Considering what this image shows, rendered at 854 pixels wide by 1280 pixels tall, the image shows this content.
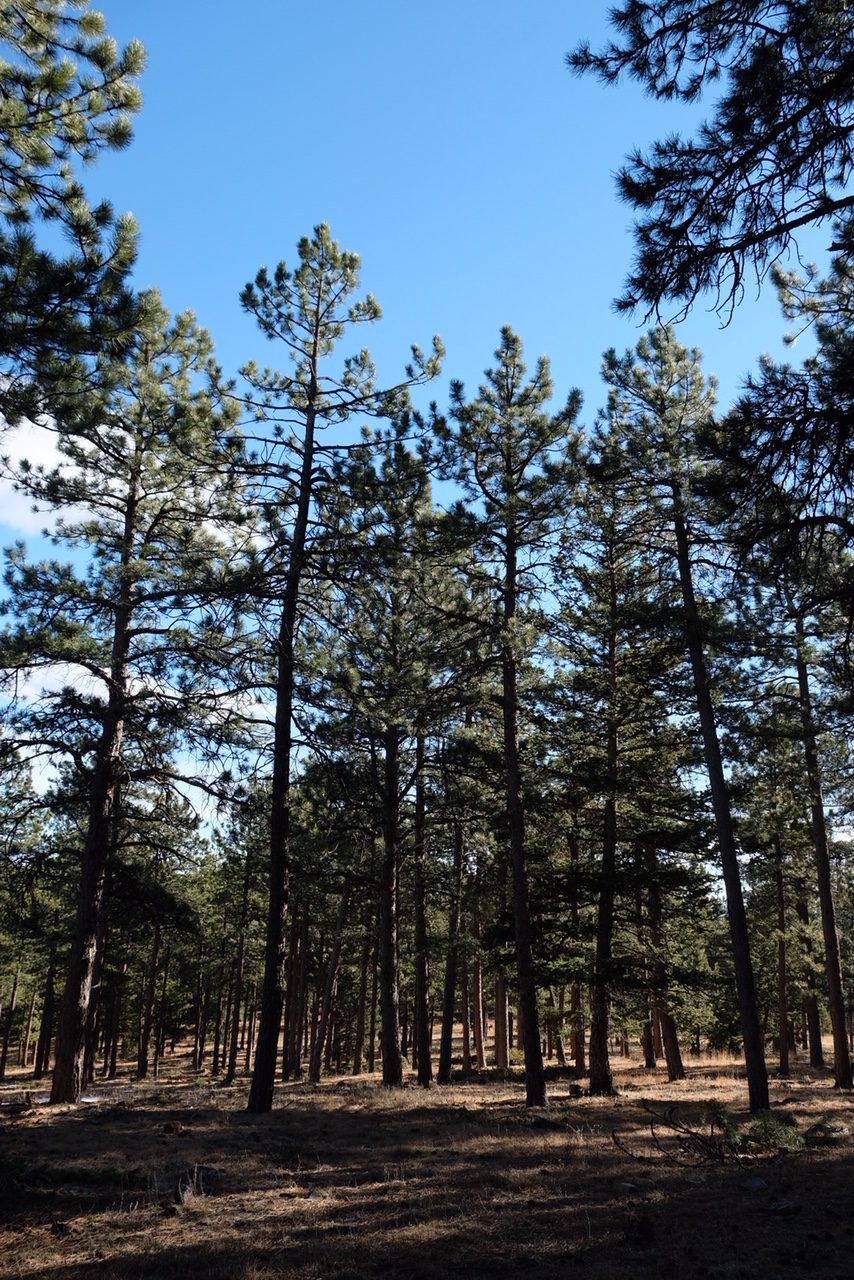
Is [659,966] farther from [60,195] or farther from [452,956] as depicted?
[60,195]

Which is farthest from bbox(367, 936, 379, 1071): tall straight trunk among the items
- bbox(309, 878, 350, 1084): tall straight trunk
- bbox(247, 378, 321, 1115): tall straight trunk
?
bbox(247, 378, 321, 1115): tall straight trunk

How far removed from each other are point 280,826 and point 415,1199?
6.77 meters

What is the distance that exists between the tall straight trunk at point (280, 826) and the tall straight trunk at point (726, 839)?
7.03 m

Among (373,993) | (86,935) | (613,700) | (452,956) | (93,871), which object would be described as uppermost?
(613,700)

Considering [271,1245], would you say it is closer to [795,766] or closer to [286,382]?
[286,382]

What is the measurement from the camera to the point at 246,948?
42906 millimetres

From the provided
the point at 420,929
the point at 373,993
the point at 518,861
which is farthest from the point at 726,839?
the point at 373,993

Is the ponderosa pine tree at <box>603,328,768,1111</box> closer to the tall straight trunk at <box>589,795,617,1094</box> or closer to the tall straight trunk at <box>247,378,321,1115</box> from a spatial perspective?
the tall straight trunk at <box>589,795,617,1094</box>

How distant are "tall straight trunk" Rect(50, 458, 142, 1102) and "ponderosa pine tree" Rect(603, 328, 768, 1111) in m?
9.65

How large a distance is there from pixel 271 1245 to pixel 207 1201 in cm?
173

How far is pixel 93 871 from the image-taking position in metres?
14.9

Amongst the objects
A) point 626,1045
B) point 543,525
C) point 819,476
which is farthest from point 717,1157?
point 626,1045

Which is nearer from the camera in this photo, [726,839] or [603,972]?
[726,839]

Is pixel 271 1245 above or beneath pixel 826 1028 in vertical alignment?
above
